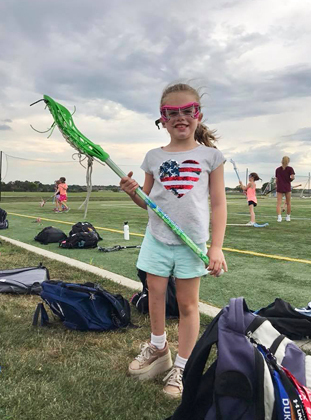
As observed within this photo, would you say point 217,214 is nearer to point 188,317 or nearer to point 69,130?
point 188,317

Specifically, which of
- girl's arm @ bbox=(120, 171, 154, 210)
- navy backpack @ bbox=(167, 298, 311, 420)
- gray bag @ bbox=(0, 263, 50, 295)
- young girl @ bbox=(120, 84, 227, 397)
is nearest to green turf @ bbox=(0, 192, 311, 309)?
gray bag @ bbox=(0, 263, 50, 295)

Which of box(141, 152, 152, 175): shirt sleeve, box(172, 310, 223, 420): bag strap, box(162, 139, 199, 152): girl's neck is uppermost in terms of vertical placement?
box(162, 139, 199, 152): girl's neck

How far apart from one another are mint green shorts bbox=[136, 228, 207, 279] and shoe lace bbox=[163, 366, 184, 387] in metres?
0.62

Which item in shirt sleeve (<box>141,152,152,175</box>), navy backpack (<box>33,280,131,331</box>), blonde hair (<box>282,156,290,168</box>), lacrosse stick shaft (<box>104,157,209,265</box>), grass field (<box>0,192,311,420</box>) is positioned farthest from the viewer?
blonde hair (<box>282,156,290,168</box>)

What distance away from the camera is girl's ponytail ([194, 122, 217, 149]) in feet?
9.13

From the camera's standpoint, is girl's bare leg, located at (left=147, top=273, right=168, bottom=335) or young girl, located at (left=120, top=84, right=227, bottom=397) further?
girl's bare leg, located at (left=147, top=273, right=168, bottom=335)

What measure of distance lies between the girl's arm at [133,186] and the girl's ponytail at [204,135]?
17.2 inches

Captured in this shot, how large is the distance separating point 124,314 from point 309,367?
1.83 m

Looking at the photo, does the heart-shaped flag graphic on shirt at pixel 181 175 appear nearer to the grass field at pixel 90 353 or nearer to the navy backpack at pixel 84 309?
the grass field at pixel 90 353

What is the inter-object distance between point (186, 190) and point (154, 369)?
1.25 m

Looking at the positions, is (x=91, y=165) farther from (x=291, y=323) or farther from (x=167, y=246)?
(x=291, y=323)

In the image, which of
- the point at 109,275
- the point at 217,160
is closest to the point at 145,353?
the point at 217,160

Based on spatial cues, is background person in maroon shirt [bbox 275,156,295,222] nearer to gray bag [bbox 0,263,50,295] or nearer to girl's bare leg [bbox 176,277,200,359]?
gray bag [bbox 0,263,50,295]

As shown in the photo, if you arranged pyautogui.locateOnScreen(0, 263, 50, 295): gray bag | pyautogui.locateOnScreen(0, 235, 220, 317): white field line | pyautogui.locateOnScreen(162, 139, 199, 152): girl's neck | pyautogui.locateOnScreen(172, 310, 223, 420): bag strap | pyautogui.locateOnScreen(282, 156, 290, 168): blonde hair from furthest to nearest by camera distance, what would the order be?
pyautogui.locateOnScreen(282, 156, 290, 168): blonde hair, pyautogui.locateOnScreen(0, 263, 50, 295): gray bag, pyautogui.locateOnScreen(0, 235, 220, 317): white field line, pyautogui.locateOnScreen(162, 139, 199, 152): girl's neck, pyautogui.locateOnScreen(172, 310, 223, 420): bag strap
